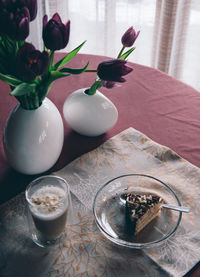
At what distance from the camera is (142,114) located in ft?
3.12

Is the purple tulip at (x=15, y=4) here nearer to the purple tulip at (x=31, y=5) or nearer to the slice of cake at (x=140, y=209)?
the purple tulip at (x=31, y=5)

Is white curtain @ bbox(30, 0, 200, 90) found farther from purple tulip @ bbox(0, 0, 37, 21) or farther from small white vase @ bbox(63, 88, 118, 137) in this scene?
purple tulip @ bbox(0, 0, 37, 21)

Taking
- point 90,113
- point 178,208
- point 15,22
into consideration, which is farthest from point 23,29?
point 178,208

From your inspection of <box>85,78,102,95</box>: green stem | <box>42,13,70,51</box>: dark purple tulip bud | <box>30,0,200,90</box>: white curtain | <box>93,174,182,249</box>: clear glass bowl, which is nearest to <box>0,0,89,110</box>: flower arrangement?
<box>42,13,70,51</box>: dark purple tulip bud

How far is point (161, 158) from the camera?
0.80 m

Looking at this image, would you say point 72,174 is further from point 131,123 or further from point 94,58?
point 94,58

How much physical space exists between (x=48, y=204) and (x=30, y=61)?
255 millimetres

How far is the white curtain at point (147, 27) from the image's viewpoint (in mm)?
1800

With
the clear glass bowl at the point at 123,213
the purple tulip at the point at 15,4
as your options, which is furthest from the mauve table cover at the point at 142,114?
the purple tulip at the point at 15,4

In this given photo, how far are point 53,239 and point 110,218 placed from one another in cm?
12

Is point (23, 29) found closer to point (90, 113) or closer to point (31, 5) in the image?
point (31, 5)

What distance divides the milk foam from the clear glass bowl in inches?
3.2

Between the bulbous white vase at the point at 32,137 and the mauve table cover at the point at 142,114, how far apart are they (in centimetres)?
5

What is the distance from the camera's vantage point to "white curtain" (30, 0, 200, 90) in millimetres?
1800
